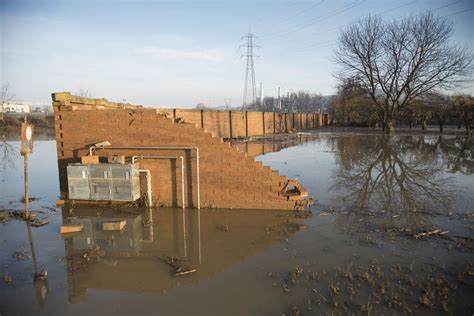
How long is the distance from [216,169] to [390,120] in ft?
111

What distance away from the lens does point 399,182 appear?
40.3 ft

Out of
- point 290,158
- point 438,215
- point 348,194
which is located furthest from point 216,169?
point 290,158

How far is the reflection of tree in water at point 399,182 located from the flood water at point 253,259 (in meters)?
0.10

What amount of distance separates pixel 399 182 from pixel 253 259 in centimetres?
899

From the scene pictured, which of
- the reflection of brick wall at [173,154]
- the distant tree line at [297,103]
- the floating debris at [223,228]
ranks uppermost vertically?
the distant tree line at [297,103]

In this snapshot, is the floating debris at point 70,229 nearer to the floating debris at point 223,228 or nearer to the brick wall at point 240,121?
the floating debris at point 223,228

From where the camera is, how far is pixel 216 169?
354 inches

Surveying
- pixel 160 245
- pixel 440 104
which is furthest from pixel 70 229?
pixel 440 104

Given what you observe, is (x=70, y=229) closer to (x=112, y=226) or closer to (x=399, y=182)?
(x=112, y=226)

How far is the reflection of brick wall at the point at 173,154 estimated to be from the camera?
29.1ft

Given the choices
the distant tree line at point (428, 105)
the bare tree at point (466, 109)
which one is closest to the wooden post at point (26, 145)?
the distant tree line at point (428, 105)

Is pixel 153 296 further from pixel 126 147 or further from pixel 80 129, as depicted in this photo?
pixel 80 129

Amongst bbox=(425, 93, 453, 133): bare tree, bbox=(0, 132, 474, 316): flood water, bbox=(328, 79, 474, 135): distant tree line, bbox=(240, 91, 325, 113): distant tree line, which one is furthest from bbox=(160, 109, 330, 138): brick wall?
bbox=(240, 91, 325, 113): distant tree line

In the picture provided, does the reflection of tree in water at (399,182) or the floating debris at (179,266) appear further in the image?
the reflection of tree in water at (399,182)
